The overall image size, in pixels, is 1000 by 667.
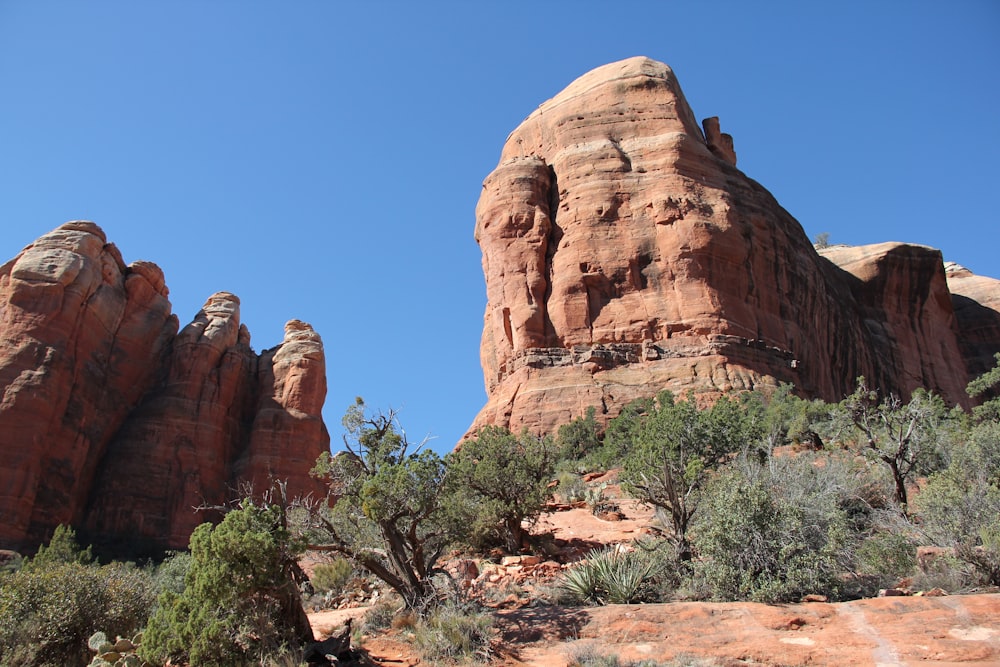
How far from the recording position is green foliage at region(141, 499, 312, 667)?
9.54 m

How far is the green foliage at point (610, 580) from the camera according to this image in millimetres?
11555

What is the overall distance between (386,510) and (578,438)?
21.2 meters

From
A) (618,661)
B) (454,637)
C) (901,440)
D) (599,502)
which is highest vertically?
(901,440)

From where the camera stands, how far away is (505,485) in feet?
57.6

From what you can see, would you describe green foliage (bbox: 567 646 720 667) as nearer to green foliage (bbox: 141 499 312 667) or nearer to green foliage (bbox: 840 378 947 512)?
green foliage (bbox: 141 499 312 667)

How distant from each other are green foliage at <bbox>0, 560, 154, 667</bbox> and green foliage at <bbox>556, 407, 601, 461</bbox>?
20.6m

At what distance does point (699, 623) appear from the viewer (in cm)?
1010

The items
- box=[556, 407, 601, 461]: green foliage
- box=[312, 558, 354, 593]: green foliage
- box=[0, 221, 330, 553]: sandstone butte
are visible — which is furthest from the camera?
box=[0, 221, 330, 553]: sandstone butte

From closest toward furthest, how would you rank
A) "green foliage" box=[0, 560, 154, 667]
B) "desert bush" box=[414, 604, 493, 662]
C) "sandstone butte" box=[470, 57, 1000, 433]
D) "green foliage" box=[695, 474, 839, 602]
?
"desert bush" box=[414, 604, 493, 662]
"green foliage" box=[695, 474, 839, 602]
"green foliage" box=[0, 560, 154, 667]
"sandstone butte" box=[470, 57, 1000, 433]

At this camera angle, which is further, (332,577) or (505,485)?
(505,485)

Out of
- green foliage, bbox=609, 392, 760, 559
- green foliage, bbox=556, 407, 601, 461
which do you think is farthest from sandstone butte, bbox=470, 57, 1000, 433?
green foliage, bbox=609, 392, 760, 559

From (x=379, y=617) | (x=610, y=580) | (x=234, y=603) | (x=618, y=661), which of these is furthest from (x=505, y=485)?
(x=234, y=603)

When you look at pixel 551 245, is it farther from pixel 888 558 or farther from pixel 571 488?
pixel 888 558

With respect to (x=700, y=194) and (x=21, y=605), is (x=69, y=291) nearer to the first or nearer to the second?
(x=21, y=605)
